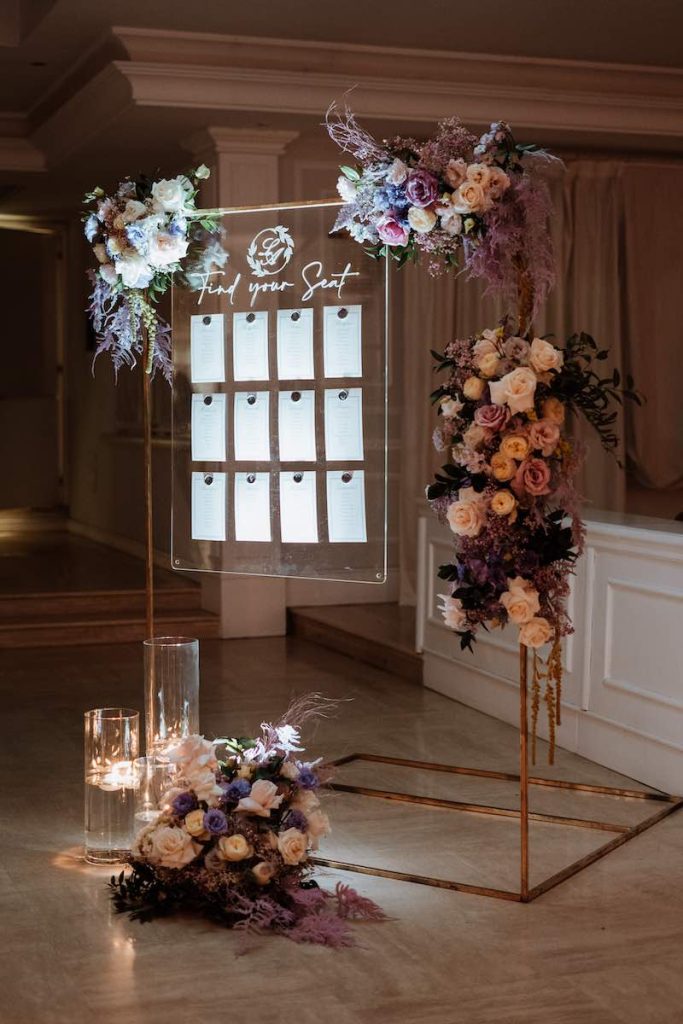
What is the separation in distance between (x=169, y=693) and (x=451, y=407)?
1.30m

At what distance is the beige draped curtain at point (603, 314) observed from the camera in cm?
868

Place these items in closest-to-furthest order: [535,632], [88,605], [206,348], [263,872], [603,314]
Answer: [263,872]
[535,632]
[206,348]
[88,605]
[603,314]

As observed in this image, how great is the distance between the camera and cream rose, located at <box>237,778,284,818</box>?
3902 mm

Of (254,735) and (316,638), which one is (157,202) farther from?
(316,638)

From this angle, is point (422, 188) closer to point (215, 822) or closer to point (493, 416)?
point (493, 416)

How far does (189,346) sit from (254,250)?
399 mm

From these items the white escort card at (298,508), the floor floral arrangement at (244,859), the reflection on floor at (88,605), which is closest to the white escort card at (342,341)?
the white escort card at (298,508)

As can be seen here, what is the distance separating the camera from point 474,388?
390 cm

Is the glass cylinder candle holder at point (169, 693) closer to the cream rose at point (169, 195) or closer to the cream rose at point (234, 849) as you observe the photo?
the cream rose at point (234, 849)

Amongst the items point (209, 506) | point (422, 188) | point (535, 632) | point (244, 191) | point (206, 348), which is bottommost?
point (535, 632)

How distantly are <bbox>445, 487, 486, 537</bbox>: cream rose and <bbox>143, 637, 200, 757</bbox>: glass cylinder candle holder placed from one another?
1.00 m

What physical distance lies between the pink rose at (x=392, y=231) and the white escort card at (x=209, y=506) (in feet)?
3.45

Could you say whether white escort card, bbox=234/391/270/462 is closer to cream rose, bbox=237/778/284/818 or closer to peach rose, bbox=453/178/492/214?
peach rose, bbox=453/178/492/214

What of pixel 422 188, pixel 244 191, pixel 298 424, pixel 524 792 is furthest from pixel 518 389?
pixel 244 191
